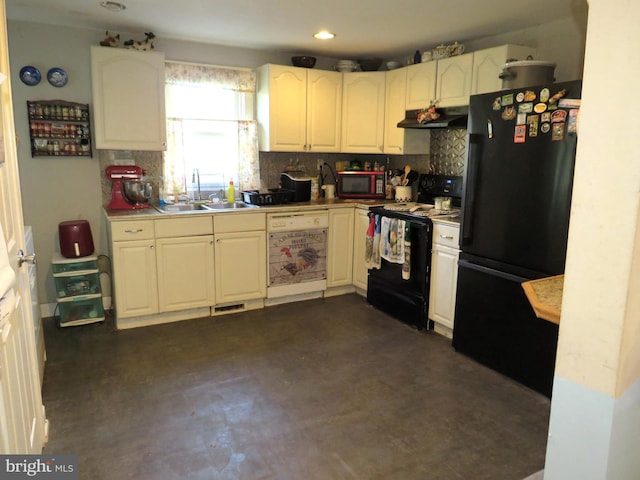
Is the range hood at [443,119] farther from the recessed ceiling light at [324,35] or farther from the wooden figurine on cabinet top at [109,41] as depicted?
the wooden figurine on cabinet top at [109,41]

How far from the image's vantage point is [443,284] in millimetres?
3467

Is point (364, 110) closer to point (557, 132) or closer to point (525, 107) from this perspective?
point (525, 107)

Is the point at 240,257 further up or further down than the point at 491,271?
further down

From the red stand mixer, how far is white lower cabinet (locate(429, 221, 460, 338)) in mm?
2434

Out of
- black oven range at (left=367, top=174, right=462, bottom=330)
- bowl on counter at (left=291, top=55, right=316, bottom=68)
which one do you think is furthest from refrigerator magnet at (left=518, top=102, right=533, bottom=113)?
bowl on counter at (left=291, top=55, right=316, bottom=68)

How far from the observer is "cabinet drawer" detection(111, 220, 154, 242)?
11.2 feet

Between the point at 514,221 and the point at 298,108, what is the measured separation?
238 cm

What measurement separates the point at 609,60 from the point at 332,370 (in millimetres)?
2384

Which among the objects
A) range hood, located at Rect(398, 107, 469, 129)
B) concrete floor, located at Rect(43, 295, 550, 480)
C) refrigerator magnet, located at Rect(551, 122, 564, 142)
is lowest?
concrete floor, located at Rect(43, 295, 550, 480)

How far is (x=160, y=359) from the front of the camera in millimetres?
3105

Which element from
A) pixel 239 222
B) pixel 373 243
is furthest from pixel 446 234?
pixel 239 222

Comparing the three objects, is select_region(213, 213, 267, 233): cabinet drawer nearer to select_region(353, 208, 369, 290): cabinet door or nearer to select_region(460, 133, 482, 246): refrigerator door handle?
select_region(353, 208, 369, 290): cabinet door

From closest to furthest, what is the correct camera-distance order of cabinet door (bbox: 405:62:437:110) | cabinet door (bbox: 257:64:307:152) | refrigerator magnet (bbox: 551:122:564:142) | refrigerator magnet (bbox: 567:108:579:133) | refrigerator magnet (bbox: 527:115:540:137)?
refrigerator magnet (bbox: 567:108:579:133) → refrigerator magnet (bbox: 551:122:564:142) → refrigerator magnet (bbox: 527:115:540:137) → cabinet door (bbox: 405:62:437:110) → cabinet door (bbox: 257:64:307:152)

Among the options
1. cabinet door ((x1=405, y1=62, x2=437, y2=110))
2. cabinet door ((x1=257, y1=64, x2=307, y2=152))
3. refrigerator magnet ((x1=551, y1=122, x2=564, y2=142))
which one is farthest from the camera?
cabinet door ((x1=257, y1=64, x2=307, y2=152))
